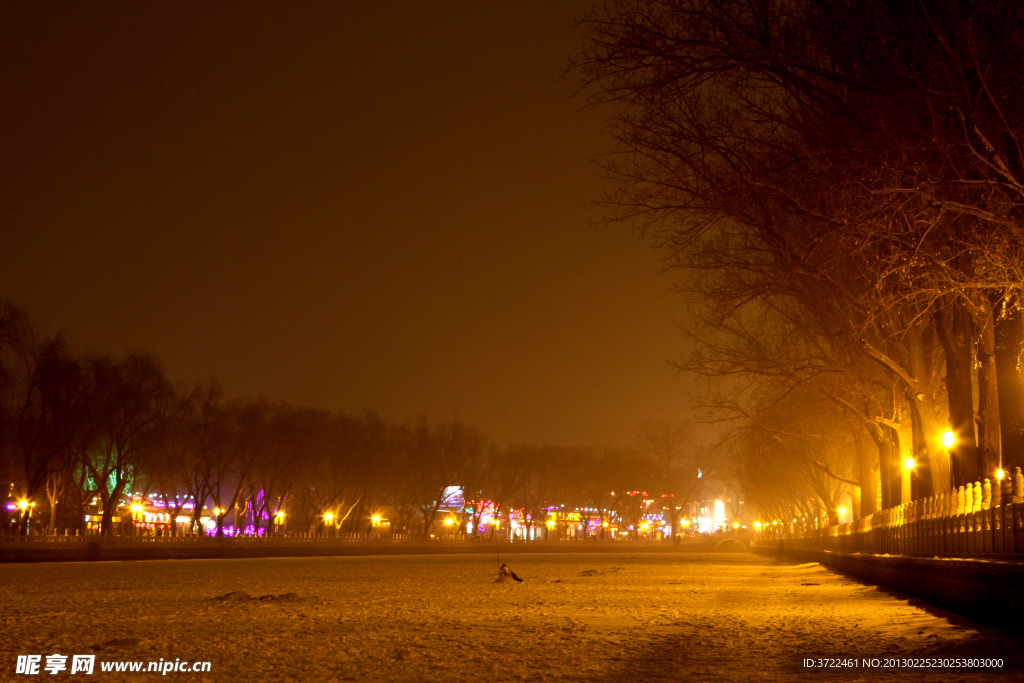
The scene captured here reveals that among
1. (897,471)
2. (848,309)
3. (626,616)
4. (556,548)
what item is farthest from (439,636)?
(556,548)

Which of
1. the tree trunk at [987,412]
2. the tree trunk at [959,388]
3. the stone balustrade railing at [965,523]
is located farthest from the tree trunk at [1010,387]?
the tree trunk at [959,388]

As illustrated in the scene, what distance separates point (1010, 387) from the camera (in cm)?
1712

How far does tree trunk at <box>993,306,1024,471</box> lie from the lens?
Answer: 16.8 m

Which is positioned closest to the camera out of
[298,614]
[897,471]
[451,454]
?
[298,614]

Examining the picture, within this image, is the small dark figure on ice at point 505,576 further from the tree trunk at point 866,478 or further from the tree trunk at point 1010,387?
the tree trunk at point 866,478

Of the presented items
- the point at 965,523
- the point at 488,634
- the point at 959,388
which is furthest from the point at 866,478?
the point at 488,634

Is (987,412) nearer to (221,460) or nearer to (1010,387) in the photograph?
(1010,387)

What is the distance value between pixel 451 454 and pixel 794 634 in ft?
270

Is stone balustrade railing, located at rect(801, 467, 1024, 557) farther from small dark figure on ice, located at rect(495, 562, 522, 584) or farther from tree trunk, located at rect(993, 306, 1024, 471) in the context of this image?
small dark figure on ice, located at rect(495, 562, 522, 584)

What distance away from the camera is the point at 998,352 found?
56.7 ft

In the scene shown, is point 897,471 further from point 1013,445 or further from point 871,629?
point 871,629

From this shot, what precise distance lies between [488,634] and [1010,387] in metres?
10.4

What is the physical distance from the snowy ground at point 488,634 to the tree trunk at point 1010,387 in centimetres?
305

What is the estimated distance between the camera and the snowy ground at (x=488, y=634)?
842cm
